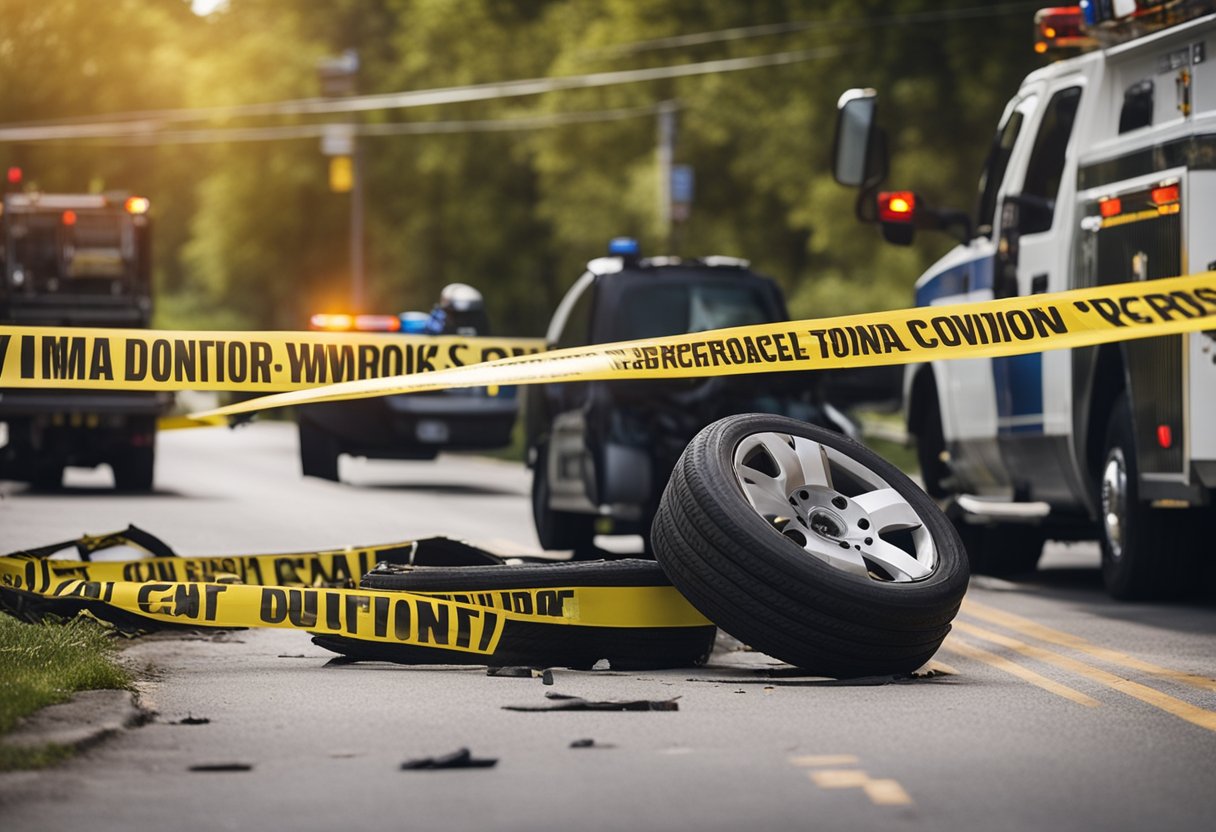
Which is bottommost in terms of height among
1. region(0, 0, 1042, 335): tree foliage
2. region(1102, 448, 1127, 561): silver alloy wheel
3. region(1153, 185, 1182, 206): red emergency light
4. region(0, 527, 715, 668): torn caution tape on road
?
region(0, 527, 715, 668): torn caution tape on road

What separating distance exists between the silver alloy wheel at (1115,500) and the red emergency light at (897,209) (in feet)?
6.26

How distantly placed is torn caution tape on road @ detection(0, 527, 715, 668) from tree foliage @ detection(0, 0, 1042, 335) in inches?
1113

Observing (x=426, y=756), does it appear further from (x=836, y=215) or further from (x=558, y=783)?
(x=836, y=215)

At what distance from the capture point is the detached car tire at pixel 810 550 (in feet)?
26.7

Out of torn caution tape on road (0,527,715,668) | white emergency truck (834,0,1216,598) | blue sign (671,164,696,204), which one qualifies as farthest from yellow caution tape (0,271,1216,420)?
blue sign (671,164,696,204)

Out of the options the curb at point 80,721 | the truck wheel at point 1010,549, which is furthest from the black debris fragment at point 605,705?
the truck wheel at point 1010,549

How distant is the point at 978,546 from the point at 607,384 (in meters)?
2.84

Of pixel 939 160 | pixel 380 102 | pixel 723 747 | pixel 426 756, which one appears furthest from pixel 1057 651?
pixel 380 102

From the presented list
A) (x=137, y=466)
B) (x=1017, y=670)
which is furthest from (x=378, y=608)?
(x=137, y=466)

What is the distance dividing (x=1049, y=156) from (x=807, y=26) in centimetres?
2525

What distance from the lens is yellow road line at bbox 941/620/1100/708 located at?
327 inches

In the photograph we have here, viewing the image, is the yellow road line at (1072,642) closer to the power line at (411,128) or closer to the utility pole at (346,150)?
the utility pole at (346,150)

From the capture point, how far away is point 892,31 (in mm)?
40719

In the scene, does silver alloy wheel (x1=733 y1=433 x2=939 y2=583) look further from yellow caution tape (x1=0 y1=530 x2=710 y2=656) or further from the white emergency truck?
the white emergency truck
